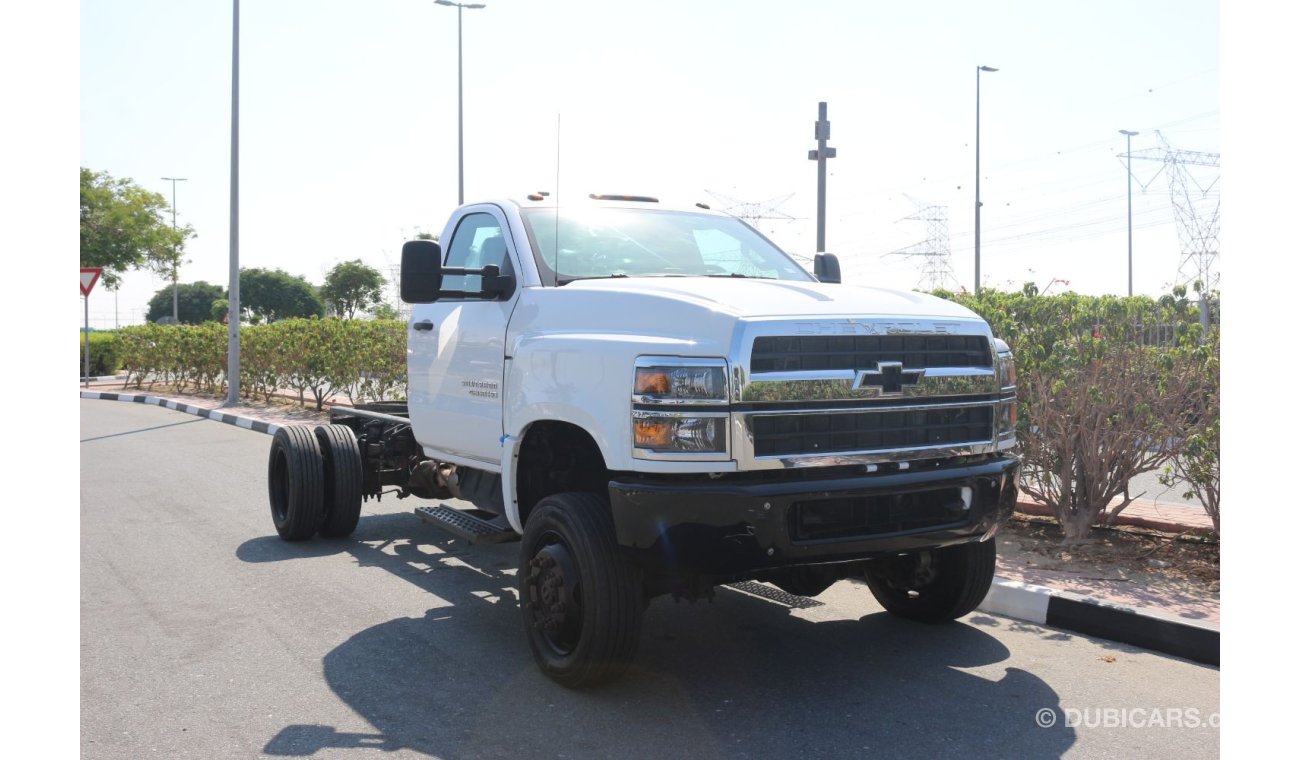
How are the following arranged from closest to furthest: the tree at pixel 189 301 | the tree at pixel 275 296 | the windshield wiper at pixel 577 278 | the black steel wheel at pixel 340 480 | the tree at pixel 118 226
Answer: the windshield wiper at pixel 577 278 → the black steel wheel at pixel 340 480 → the tree at pixel 118 226 → the tree at pixel 275 296 → the tree at pixel 189 301

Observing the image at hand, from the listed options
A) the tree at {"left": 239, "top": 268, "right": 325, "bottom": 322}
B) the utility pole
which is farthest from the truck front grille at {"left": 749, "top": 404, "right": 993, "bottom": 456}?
the tree at {"left": 239, "top": 268, "right": 325, "bottom": 322}

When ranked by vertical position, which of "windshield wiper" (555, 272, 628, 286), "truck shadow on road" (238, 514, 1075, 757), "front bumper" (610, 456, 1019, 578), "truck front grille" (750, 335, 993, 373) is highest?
"windshield wiper" (555, 272, 628, 286)

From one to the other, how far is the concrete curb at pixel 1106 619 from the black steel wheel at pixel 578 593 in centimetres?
237

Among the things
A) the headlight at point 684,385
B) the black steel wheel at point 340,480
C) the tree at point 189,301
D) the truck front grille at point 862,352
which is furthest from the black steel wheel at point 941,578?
the tree at point 189,301

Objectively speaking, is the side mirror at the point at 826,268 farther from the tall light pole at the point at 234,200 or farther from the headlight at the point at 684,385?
the tall light pole at the point at 234,200

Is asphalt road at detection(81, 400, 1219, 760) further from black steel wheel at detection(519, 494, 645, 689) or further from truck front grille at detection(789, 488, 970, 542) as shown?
truck front grille at detection(789, 488, 970, 542)

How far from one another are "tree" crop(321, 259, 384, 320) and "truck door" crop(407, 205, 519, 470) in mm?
77365

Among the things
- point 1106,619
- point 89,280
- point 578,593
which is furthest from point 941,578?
point 89,280

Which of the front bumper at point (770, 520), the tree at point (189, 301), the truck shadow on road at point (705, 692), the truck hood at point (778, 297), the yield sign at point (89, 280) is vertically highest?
the tree at point (189, 301)

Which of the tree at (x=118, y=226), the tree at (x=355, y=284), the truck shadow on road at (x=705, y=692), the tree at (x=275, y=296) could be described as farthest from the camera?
the tree at (x=275, y=296)

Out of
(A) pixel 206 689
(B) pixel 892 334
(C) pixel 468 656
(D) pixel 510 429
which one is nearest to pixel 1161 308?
(B) pixel 892 334

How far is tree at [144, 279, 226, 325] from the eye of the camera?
104562 mm

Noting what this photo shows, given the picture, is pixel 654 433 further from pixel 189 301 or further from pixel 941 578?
pixel 189 301

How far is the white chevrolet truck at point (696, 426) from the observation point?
403 cm
